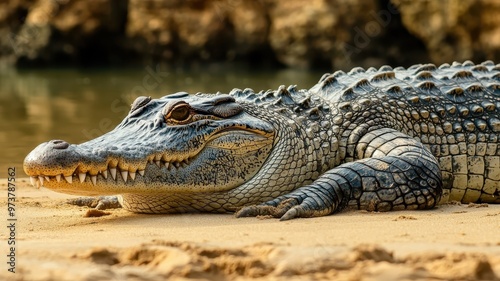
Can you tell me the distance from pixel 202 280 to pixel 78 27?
2399 centimetres

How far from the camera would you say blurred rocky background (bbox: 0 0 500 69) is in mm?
24203

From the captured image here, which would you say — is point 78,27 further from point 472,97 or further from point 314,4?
point 472,97

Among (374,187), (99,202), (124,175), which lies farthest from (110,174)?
(374,187)

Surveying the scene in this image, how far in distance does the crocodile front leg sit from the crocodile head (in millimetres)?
417

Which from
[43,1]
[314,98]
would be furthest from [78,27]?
[314,98]

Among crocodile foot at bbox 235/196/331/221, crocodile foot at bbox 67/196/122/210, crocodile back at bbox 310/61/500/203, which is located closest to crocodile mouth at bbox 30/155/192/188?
crocodile foot at bbox 235/196/331/221

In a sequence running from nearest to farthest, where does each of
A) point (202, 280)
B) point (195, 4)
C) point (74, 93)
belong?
point (202, 280) → point (74, 93) → point (195, 4)

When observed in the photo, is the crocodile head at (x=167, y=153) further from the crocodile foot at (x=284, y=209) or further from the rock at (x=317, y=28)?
the rock at (x=317, y=28)

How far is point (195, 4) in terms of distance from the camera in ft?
86.7

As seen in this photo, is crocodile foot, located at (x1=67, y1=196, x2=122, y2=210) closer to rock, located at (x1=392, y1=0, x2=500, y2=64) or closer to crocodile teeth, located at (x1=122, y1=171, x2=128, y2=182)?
crocodile teeth, located at (x1=122, y1=171, x2=128, y2=182)

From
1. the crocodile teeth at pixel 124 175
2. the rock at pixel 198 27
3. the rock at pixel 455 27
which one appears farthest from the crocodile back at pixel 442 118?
the rock at pixel 198 27

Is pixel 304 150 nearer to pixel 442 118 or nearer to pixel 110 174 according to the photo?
pixel 442 118

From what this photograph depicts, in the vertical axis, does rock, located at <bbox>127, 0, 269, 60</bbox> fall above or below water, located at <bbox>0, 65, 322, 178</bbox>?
above

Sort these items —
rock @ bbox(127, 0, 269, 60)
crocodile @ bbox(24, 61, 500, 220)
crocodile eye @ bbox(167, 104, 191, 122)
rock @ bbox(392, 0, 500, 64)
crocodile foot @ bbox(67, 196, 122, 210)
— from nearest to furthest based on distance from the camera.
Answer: crocodile @ bbox(24, 61, 500, 220) < crocodile eye @ bbox(167, 104, 191, 122) < crocodile foot @ bbox(67, 196, 122, 210) < rock @ bbox(392, 0, 500, 64) < rock @ bbox(127, 0, 269, 60)
